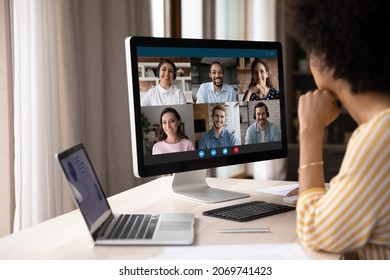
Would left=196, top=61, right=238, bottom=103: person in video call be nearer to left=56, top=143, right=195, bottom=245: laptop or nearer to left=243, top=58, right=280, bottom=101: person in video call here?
left=243, top=58, right=280, bottom=101: person in video call

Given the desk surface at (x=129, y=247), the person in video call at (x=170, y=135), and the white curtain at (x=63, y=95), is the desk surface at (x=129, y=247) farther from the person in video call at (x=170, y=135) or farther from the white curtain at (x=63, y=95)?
the white curtain at (x=63, y=95)

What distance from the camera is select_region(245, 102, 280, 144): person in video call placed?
1.72 metres

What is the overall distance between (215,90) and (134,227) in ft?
1.79

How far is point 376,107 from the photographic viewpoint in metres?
1.05

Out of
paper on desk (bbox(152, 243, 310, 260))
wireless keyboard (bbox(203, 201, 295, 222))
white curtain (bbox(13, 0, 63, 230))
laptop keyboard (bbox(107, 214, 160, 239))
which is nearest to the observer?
paper on desk (bbox(152, 243, 310, 260))

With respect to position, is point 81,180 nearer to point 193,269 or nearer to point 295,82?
point 193,269

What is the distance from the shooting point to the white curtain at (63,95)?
2150mm

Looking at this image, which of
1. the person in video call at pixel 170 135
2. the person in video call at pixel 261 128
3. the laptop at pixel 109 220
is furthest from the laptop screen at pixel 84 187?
the person in video call at pixel 261 128

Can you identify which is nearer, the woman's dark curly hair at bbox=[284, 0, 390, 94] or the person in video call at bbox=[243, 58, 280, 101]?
the woman's dark curly hair at bbox=[284, 0, 390, 94]

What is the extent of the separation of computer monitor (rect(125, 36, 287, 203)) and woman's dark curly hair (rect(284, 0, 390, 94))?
1.79ft

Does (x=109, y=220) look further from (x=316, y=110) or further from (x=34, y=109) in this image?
(x=34, y=109)

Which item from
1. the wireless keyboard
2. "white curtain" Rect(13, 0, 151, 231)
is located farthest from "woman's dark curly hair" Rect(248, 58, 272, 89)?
"white curtain" Rect(13, 0, 151, 231)

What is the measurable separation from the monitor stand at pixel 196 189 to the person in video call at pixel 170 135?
17 cm

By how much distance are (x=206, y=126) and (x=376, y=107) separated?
0.65 m
